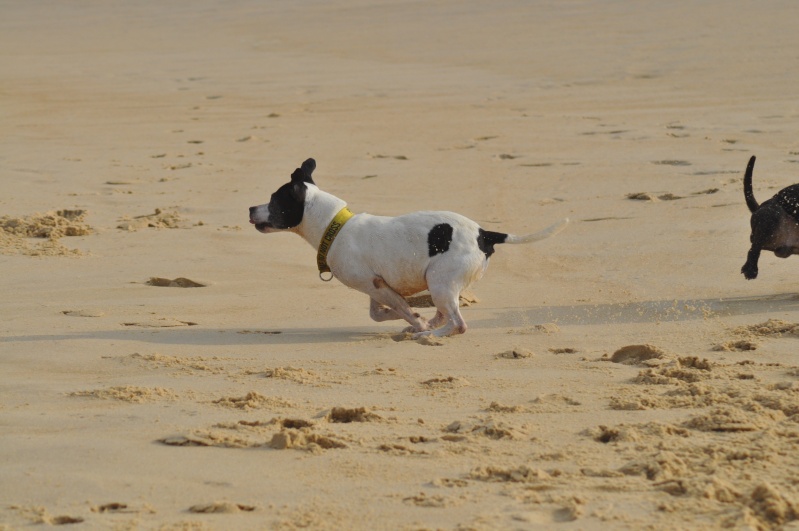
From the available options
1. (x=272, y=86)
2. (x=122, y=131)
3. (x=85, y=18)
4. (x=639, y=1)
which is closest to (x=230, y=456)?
(x=122, y=131)

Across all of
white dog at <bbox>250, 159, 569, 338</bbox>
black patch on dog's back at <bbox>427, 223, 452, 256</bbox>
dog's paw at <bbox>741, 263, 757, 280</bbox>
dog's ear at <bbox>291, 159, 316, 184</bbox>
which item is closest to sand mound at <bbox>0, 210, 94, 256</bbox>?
dog's ear at <bbox>291, 159, 316, 184</bbox>

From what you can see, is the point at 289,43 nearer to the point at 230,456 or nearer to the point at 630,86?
the point at 630,86

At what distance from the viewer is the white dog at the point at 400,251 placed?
7113mm

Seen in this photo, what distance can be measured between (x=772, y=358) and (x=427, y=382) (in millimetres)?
1836

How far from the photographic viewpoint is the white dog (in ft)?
23.3

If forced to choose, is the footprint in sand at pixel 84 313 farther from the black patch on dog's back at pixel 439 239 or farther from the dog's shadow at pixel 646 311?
the dog's shadow at pixel 646 311

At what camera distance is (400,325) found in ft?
25.4

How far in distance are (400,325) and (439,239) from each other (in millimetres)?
835

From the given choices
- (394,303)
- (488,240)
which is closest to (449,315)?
(394,303)

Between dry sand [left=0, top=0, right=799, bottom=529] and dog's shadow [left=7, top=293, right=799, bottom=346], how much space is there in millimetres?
32

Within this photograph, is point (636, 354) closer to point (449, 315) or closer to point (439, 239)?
point (449, 315)

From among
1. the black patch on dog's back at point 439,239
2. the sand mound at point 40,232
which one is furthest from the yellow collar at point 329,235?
the sand mound at point 40,232

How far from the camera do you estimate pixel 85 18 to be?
36.8 m

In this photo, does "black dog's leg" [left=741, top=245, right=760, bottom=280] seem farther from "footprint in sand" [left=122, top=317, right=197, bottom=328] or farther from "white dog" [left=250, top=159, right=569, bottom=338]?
"footprint in sand" [left=122, top=317, right=197, bottom=328]
